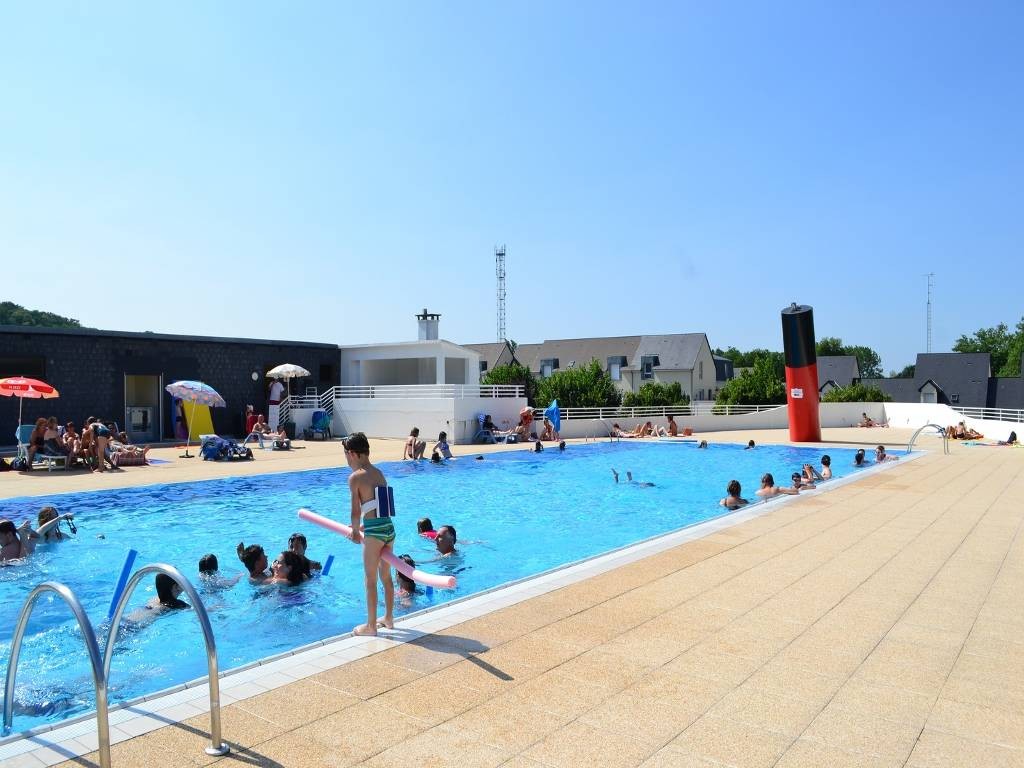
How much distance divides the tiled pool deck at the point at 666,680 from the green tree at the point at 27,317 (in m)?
80.4

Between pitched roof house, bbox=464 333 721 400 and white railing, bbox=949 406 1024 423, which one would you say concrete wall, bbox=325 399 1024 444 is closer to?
white railing, bbox=949 406 1024 423

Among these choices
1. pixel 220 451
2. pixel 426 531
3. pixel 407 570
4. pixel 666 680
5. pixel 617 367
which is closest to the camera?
pixel 666 680

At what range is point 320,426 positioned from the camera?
2841 centimetres

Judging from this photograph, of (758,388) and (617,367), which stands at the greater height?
(617,367)

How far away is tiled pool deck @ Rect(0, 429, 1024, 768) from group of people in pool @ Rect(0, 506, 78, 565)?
7211mm

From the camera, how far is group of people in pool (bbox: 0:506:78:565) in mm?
9836

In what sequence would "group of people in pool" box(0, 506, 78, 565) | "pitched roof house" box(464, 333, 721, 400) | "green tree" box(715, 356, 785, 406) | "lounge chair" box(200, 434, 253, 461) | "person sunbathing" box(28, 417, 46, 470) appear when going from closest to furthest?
"group of people in pool" box(0, 506, 78, 565) < "person sunbathing" box(28, 417, 46, 470) < "lounge chair" box(200, 434, 253, 461) < "green tree" box(715, 356, 785, 406) < "pitched roof house" box(464, 333, 721, 400)

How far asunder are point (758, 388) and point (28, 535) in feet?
133

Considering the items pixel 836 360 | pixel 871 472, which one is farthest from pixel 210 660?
pixel 836 360

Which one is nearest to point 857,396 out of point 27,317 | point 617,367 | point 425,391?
point 617,367

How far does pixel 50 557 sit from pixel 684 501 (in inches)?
494

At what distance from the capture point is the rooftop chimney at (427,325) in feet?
109

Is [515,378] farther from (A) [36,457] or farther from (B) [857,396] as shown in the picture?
(A) [36,457]

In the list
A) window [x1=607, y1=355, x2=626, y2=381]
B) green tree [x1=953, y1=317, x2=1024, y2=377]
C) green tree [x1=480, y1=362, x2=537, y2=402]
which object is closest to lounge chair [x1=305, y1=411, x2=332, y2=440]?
green tree [x1=480, y1=362, x2=537, y2=402]
